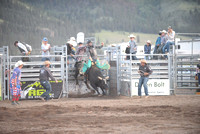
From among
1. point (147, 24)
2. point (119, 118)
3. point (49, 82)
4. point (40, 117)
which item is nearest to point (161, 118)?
point (119, 118)

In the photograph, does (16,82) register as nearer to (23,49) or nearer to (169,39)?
(23,49)

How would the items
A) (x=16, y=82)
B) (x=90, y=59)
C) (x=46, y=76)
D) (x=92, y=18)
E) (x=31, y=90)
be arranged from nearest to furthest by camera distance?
(x=16, y=82)
(x=46, y=76)
(x=31, y=90)
(x=90, y=59)
(x=92, y=18)

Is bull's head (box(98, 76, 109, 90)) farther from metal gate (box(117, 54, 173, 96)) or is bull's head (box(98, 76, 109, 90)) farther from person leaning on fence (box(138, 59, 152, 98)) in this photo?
person leaning on fence (box(138, 59, 152, 98))

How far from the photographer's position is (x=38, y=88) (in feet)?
57.4

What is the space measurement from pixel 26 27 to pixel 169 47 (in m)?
26.1

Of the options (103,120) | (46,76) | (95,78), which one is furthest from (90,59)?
(103,120)

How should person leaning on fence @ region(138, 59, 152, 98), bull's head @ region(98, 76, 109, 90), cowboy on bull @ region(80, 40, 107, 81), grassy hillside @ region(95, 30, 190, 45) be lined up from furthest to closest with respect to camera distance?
grassy hillside @ region(95, 30, 190, 45)
cowboy on bull @ region(80, 40, 107, 81)
bull's head @ region(98, 76, 109, 90)
person leaning on fence @ region(138, 59, 152, 98)

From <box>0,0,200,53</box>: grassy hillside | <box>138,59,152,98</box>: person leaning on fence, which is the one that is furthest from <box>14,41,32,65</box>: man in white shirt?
<box>0,0,200,53</box>: grassy hillside

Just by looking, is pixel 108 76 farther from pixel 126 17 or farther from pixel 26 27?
pixel 126 17

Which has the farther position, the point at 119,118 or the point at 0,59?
the point at 0,59

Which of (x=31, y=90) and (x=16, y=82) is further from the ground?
(x=16, y=82)

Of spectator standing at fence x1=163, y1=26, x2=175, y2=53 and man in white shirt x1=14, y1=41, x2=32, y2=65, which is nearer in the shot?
man in white shirt x1=14, y1=41, x2=32, y2=65

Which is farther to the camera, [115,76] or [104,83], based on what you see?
[115,76]

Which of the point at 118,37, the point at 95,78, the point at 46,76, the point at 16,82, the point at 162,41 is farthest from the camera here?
the point at 118,37
